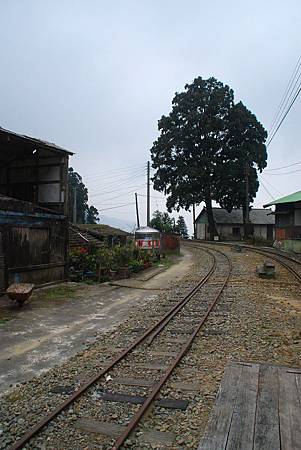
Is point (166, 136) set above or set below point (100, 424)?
above

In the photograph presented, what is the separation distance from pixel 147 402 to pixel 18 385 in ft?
6.57

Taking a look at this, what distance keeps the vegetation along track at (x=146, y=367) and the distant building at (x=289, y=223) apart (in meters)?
18.9

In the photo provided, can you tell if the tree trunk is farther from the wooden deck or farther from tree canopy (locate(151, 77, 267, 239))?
the wooden deck

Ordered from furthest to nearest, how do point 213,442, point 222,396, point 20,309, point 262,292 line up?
point 262,292
point 20,309
point 222,396
point 213,442

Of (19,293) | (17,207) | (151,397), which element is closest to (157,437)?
(151,397)

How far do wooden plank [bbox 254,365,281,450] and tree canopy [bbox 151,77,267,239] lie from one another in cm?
3741

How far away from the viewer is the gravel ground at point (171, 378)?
4051mm

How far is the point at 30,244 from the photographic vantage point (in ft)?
43.3

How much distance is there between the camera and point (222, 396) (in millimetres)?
4508

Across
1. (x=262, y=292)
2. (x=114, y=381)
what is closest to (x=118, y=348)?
(x=114, y=381)

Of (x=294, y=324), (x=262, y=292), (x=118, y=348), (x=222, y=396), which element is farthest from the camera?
(x=262, y=292)

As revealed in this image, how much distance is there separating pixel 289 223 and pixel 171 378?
26.6 metres

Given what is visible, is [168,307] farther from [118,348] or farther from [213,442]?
[213,442]

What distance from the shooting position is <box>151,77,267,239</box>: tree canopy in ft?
138
